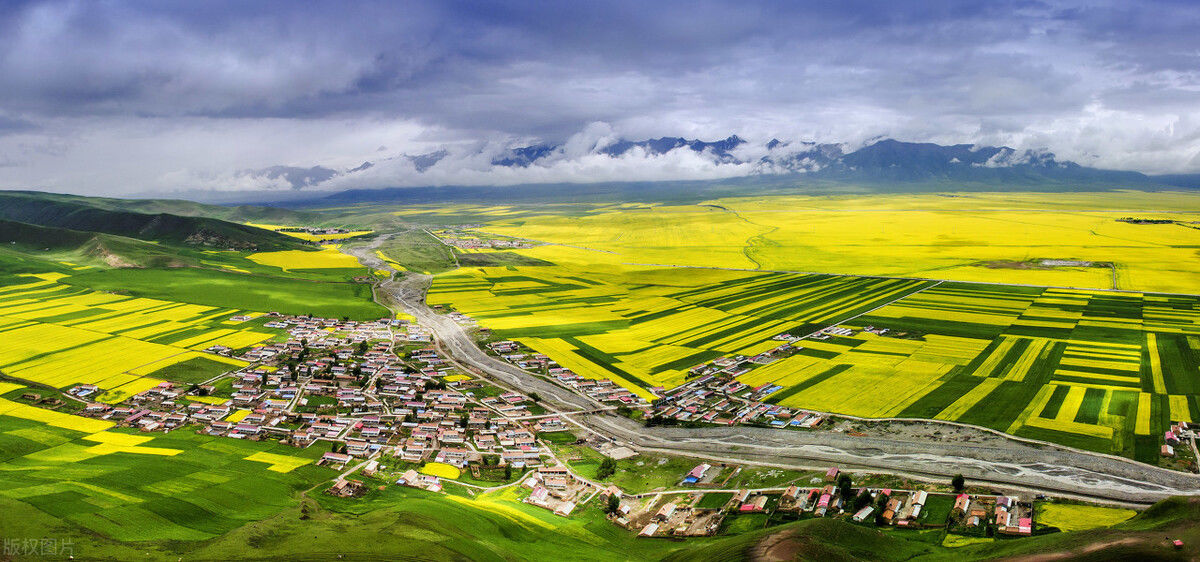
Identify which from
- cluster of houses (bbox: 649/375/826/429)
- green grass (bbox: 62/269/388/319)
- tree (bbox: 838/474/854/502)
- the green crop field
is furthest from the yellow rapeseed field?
tree (bbox: 838/474/854/502)

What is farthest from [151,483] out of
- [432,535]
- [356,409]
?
[432,535]

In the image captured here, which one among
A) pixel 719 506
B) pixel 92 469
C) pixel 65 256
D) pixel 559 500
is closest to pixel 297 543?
pixel 559 500

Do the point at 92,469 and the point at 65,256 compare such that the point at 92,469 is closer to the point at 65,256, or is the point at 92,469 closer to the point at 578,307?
the point at 578,307

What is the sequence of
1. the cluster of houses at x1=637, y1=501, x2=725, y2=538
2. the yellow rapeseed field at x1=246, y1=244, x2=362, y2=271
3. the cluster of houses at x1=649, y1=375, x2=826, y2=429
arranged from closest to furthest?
the cluster of houses at x1=637, y1=501, x2=725, y2=538
the cluster of houses at x1=649, y1=375, x2=826, y2=429
the yellow rapeseed field at x1=246, y1=244, x2=362, y2=271

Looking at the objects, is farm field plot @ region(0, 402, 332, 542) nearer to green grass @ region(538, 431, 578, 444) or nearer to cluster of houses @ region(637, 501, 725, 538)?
green grass @ region(538, 431, 578, 444)

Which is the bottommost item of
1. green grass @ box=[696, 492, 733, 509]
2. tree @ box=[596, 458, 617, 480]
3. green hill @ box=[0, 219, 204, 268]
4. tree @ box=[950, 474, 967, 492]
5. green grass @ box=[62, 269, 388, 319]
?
green grass @ box=[696, 492, 733, 509]

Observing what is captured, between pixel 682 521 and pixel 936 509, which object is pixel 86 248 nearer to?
pixel 682 521

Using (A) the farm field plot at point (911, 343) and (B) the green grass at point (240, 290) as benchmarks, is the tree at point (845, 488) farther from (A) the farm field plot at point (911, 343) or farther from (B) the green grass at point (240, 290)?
(B) the green grass at point (240, 290)
